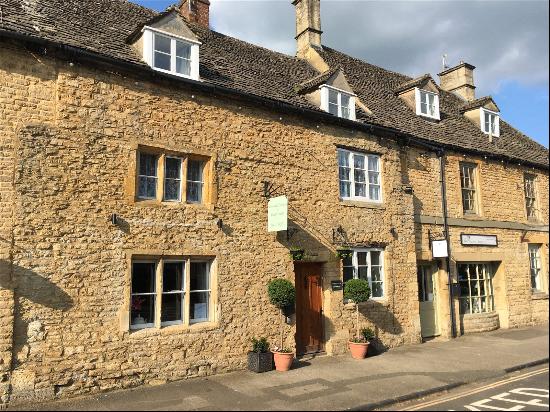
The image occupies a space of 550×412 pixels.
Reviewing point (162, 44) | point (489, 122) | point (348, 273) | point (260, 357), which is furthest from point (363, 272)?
point (489, 122)

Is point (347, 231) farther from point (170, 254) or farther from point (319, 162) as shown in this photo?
point (170, 254)

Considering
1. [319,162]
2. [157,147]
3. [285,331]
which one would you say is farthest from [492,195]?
[157,147]

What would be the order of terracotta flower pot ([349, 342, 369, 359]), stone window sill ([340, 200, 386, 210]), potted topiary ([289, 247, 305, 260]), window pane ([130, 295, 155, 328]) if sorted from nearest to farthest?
window pane ([130, 295, 155, 328])
potted topiary ([289, 247, 305, 260])
terracotta flower pot ([349, 342, 369, 359])
stone window sill ([340, 200, 386, 210])

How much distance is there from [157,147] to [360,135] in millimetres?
Result: 6421

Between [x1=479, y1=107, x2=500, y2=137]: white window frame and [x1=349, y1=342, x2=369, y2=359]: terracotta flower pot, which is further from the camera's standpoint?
[x1=479, y1=107, x2=500, y2=137]: white window frame

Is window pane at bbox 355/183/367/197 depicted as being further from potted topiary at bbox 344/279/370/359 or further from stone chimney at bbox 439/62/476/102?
stone chimney at bbox 439/62/476/102

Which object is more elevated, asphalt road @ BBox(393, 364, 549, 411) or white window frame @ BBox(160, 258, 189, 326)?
white window frame @ BBox(160, 258, 189, 326)

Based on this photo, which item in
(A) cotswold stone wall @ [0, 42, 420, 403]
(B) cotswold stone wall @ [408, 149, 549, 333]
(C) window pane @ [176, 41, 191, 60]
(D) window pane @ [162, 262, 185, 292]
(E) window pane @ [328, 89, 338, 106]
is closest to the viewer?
(A) cotswold stone wall @ [0, 42, 420, 403]

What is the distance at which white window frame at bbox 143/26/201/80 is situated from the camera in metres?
10.3

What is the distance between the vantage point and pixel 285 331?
11.1m

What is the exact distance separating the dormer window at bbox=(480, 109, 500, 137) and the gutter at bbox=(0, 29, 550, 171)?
316 centimetres

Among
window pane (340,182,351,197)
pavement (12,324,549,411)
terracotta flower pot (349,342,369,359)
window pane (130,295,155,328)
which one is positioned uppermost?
window pane (340,182,351,197)

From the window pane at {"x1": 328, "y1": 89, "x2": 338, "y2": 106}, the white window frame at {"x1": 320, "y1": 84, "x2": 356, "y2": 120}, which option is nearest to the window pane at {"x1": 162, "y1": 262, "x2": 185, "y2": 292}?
the white window frame at {"x1": 320, "y1": 84, "x2": 356, "y2": 120}

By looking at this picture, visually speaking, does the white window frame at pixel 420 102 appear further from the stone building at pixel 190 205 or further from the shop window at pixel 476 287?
the shop window at pixel 476 287
